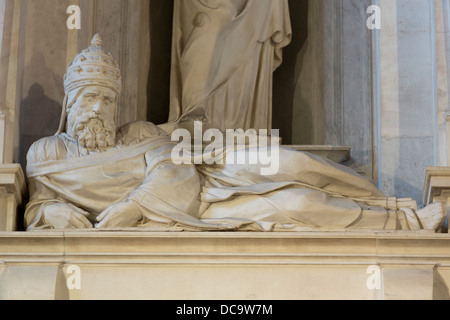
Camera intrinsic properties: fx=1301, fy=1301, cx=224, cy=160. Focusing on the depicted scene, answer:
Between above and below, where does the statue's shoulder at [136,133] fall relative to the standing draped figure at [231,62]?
below

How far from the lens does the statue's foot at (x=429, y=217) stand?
6711mm

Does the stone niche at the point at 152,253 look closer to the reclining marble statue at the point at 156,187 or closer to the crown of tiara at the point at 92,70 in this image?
the reclining marble statue at the point at 156,187

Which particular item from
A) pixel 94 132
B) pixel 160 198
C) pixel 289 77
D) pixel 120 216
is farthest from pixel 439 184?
pixel 289 77

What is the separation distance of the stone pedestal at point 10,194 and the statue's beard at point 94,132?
403mm

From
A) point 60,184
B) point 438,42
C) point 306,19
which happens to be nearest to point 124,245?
point 60,184

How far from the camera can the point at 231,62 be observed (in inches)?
326

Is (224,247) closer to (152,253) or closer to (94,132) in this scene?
(152,253)

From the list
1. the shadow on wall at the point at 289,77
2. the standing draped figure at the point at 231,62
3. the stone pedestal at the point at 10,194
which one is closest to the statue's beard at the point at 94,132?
the stone pedestal at the point at 10,194

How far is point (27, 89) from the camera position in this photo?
7.76 metres

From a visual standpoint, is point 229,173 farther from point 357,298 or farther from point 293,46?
point 293,46

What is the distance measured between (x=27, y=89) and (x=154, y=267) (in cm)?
175

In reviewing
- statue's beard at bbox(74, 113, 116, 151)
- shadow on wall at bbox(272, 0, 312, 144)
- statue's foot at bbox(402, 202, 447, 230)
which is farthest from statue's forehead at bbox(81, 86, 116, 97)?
shadow on wall at bbox(272, 0, 312, 144)
